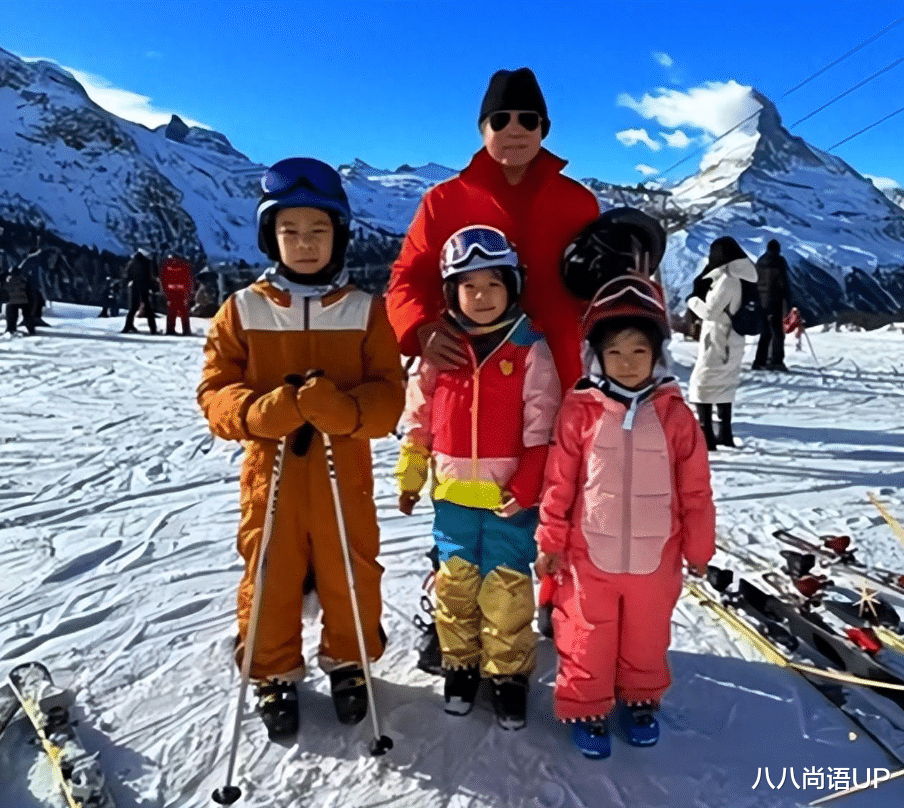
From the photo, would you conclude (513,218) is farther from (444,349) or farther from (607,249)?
(444,349)

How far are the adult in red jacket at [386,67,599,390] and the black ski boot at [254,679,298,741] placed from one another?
124 cm

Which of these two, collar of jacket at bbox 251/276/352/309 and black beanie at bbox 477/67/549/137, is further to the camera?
black beanie at bbox 477/67/549/137

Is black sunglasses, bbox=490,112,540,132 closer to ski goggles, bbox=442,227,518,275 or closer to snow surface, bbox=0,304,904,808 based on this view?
ski goggles, bbox=442,227,518,275

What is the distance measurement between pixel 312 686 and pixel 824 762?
1767 mm

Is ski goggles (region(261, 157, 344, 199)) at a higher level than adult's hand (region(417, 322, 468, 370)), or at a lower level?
higher

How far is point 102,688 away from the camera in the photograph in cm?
267

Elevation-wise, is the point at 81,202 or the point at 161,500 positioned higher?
the point at 81,202

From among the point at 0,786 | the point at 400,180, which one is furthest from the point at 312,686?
the point at 400,180

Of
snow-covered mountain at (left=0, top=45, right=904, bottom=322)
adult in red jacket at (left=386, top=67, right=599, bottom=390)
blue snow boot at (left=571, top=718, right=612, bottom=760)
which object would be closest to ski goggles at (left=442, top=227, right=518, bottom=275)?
adult in red jacket at (left=386, top=67, right=599, bottom=390)

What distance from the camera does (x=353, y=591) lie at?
230 cm

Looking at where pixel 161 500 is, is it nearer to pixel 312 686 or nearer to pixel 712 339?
pixel 312 686

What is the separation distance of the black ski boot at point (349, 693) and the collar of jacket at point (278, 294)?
49.7 inches

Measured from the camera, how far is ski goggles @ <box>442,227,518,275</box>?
225cm

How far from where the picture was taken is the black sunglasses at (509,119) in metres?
2.48
